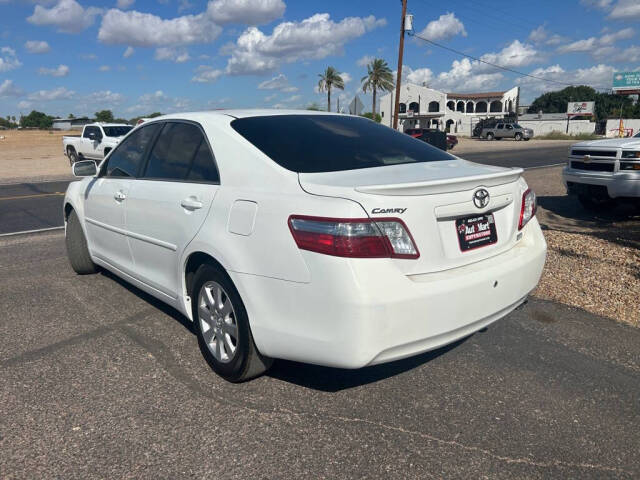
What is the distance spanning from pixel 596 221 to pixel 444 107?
73.9 m

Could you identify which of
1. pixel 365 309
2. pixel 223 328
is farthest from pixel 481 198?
pixel 223 328

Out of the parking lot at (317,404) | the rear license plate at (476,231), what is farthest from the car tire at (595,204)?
the rear license plate at (476,231)

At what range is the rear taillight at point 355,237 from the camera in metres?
2.48

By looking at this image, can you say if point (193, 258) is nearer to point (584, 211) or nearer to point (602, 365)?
point (602, 365)

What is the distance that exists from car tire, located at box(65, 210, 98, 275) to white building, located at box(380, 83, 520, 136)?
70317 millimetres

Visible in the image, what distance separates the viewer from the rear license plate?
2852mm

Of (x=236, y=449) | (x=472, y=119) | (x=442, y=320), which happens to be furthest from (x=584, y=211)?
(x=472, y=119)

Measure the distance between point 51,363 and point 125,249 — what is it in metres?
1.06

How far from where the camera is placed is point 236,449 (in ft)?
8.59

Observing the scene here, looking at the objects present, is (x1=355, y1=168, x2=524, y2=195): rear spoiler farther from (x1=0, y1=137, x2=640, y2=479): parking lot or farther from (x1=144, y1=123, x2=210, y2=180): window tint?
Answer: (x1=144, y1=123, x2=210, y2=180): window tint

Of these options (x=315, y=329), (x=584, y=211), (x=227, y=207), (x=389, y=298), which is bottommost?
(x=584, y=211)

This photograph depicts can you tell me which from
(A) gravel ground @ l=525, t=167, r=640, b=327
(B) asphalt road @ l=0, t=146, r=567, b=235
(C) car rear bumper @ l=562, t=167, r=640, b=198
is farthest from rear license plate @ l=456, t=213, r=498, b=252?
(B) asphalt road @ l=0, t=146, r=567, b=235

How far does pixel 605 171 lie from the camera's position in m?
7.84

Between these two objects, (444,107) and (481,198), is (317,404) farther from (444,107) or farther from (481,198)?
(444,107)
